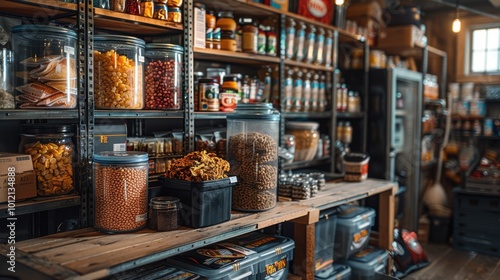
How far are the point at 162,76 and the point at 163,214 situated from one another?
758mm

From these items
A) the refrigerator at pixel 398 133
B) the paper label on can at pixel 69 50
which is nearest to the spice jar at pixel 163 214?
the paper label on can at pixel 69 50

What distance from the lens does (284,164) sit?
3.34 metres

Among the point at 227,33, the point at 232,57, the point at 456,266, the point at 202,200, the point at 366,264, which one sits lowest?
the point at 456,266

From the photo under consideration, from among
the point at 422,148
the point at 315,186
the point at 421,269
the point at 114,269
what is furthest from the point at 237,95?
the point at 422,148

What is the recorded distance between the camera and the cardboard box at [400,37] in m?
4.52

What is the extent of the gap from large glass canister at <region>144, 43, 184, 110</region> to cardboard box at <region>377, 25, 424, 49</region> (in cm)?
280

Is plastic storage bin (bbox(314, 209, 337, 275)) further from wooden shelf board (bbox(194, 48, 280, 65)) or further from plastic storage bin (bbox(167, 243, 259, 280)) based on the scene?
wooden shelf board (bbox(194, 48, 280, 65))

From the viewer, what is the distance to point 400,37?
455cm

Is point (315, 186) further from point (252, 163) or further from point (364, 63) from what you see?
point (364, 63)

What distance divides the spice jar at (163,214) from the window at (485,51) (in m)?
4.77

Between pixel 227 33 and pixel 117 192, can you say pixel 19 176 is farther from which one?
pixel 227 33

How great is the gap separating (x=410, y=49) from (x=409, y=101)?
0.56m

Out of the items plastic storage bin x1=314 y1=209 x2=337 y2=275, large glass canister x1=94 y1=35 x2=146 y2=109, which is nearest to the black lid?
large glass canister x1=94 y1=35 x2=146 y2=109

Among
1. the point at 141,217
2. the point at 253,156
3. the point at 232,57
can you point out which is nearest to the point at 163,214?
the point at 141,217
